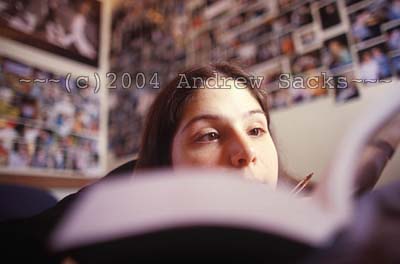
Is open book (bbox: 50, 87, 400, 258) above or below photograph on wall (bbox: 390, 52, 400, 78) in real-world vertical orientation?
below

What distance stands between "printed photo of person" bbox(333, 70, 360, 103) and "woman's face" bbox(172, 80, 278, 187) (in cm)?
45

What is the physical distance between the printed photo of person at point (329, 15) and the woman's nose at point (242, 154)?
25.9 inches

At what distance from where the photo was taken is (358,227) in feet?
0.49

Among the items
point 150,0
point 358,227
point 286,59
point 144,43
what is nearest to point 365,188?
point 358,227

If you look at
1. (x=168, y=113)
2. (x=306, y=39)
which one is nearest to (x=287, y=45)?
(x=306, y=39)

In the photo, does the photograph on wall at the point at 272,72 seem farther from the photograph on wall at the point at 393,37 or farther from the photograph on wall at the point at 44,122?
the photograph on wall at the point at 44,122

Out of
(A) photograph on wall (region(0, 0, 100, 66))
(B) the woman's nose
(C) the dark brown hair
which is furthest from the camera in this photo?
(A) photograph on wall (region(0, 0, 100, 66))

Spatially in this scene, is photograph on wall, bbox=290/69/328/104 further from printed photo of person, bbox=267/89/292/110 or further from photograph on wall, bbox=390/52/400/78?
photograph on wall, bbox=390/52/400/78

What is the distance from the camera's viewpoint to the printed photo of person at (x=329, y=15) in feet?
2.86

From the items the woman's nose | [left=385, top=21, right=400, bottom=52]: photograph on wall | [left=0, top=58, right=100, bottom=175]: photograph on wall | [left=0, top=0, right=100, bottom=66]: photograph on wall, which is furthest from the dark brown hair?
[left=0, top=0, right=100, bottom=66]: photograph on wall

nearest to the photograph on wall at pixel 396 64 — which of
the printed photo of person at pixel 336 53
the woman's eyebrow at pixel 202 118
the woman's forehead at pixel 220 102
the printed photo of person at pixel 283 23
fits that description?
the printed photo of person at pixel 336 53

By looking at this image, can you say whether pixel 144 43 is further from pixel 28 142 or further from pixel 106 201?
pixel 106 201

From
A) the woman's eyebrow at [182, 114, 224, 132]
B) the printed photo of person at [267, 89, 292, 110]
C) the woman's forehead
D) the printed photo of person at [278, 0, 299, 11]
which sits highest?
the printed photo of person at [278, 0, 299, 11]

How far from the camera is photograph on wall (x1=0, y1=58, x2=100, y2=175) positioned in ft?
3.44
